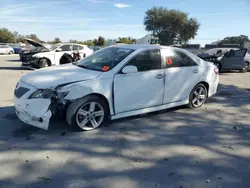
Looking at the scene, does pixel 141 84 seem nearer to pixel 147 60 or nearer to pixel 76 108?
pixel 147 60

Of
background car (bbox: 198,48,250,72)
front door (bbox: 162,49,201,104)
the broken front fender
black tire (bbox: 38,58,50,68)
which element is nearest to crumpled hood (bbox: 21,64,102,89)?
the broken front fender

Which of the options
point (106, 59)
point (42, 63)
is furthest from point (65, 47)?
point (106, 59)

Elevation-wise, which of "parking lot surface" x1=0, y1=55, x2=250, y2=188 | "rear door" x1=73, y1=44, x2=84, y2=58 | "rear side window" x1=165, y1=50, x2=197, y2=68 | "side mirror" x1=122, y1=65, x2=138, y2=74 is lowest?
"parking lot surface" x1=0, y1=55, x2=250, y2=188

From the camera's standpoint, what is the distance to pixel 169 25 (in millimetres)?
46156

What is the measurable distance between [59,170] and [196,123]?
3113 mm

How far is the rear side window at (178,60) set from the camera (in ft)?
18.7

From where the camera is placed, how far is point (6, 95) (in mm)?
7625

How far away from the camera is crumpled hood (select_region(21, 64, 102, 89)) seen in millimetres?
4492

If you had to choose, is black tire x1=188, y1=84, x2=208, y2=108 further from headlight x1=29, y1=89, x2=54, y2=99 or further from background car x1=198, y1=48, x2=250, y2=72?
background car x1=198, y1=48, x2=250, y2=72

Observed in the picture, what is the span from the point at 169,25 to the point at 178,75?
140 ft

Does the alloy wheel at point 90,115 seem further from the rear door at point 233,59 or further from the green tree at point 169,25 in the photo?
the green tree at point 169,25

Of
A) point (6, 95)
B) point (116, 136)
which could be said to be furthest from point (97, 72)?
point (6, 95)

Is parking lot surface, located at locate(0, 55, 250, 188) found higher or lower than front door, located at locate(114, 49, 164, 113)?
lower

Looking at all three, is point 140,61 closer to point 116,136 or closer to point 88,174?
point 116,136
